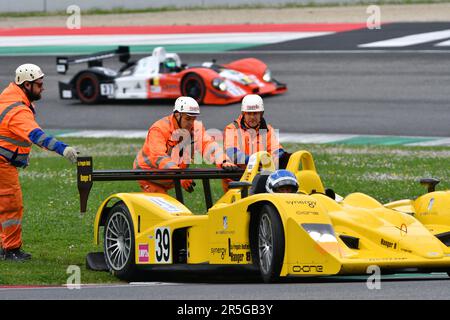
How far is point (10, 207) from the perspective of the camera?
13281mm

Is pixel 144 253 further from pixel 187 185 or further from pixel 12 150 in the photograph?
pixel 12 150

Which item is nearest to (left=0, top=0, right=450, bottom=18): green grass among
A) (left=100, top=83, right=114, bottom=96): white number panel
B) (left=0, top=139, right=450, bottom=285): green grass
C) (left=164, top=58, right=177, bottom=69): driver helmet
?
(left=164, top=58, right=177, bottom=69): driver helmet

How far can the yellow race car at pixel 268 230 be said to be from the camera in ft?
34.7

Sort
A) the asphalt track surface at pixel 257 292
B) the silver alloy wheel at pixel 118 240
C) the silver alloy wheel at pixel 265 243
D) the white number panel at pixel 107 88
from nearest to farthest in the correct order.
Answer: the asphalt track surface at pixel 257 292
the silver alloy wheel at pixel 265 243
the silver alloy wheel at pixel 118 240
the white number panel at pixel 107 88

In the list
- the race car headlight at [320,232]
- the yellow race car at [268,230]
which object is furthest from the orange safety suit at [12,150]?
the race car headlight at [320,232]

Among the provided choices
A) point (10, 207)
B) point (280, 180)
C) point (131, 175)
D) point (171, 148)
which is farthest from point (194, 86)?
point (280, 180)

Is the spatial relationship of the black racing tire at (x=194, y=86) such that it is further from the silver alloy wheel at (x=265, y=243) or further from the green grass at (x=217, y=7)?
the silver alloy wheel at (x=265, y=243)

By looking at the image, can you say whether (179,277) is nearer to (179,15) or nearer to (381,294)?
(381,294)

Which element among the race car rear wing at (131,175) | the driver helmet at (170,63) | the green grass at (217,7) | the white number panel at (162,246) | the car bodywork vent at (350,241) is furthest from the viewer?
the green grass at (217,7)

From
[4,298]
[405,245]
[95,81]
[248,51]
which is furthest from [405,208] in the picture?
[248,51]

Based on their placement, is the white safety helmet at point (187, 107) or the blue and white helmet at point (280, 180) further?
the white safety helmet at point (187, 107)

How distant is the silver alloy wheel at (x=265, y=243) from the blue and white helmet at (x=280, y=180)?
25.3 inches

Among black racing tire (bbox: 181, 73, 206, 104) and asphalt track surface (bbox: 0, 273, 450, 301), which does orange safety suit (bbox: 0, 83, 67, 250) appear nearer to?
asphalt track surface (bbox: 0, 273, 450, 301)

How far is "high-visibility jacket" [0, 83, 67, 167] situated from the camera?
1309 centimetres
